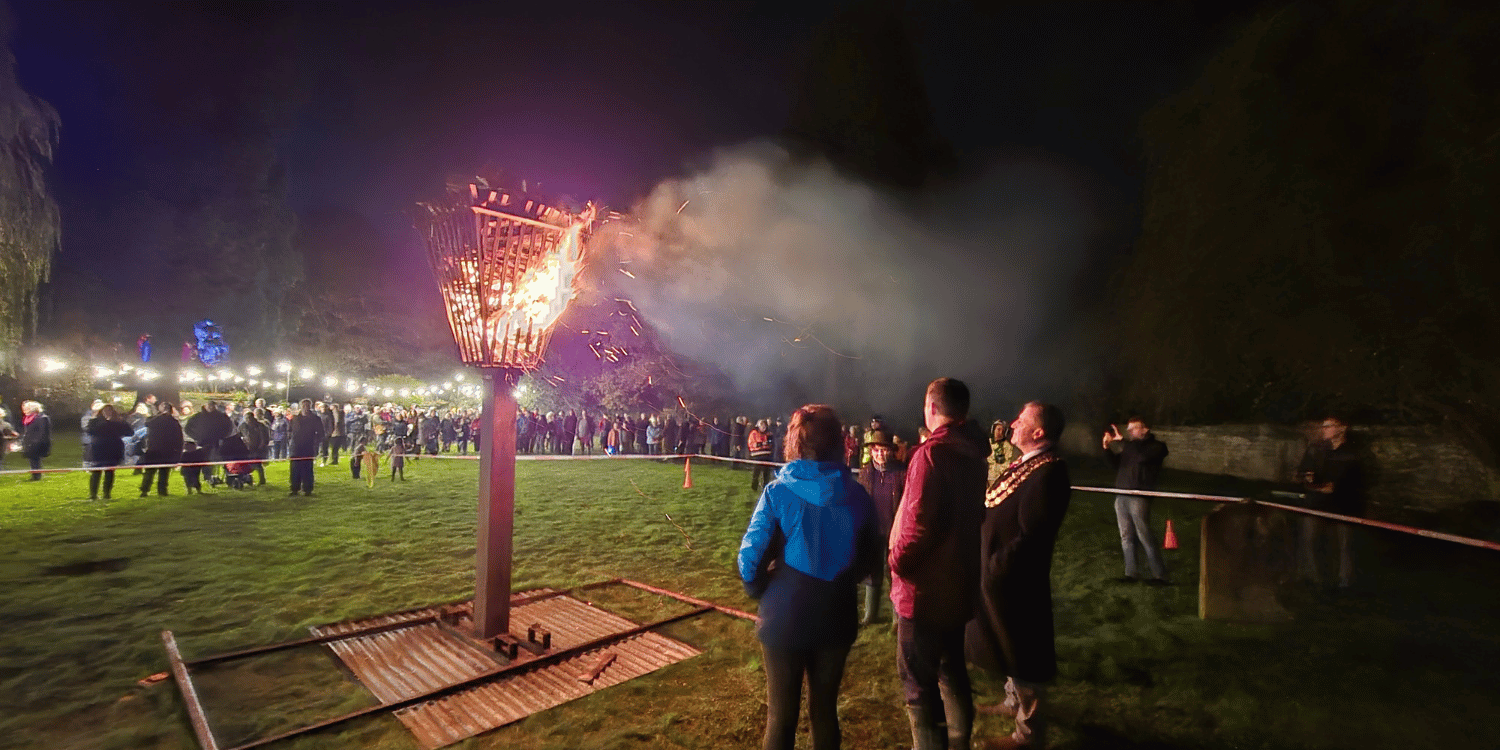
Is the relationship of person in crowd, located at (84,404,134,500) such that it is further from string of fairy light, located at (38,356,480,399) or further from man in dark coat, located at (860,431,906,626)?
string of fairy light, located at (38,356,480,399)

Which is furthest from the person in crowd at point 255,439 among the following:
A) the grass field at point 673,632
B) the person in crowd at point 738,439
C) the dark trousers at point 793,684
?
the dark trousers at point 793,684

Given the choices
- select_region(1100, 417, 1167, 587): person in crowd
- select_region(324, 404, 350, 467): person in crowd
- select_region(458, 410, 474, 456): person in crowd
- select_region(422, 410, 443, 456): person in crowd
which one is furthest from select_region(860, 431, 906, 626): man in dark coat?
select_region(458, 410, 474, 456): person in crowd

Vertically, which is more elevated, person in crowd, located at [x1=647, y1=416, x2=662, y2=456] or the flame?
the flame

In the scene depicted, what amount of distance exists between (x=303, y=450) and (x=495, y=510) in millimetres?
10325

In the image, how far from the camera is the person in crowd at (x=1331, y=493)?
20.6 feet

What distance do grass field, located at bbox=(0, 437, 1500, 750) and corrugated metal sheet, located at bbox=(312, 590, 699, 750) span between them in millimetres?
155

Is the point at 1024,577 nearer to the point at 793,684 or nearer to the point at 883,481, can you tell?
the point at 793,684

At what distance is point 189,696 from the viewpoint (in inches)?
155

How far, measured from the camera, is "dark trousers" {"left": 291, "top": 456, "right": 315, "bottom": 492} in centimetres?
1270

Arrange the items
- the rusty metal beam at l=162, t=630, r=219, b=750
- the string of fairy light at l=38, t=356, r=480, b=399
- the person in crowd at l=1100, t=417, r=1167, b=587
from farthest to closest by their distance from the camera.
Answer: the string of fairy light at l=38, t=356, r=480, b=399 < the person in crowd at l=1100, t=417, r=1167, b=587 < the rusty metal beam at l=162, t=630, r=219, b=750

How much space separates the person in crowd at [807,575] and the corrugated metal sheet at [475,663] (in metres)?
2.10

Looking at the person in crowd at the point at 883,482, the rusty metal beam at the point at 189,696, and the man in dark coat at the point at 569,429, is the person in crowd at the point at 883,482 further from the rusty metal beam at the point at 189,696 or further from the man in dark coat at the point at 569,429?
the man in dark coat at the point at 569,429

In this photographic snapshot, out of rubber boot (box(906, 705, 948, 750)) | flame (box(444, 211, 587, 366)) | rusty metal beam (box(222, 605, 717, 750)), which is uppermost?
flame (box(444, 211, 587, 366))

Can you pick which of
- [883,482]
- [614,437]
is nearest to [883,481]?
[883,482]
